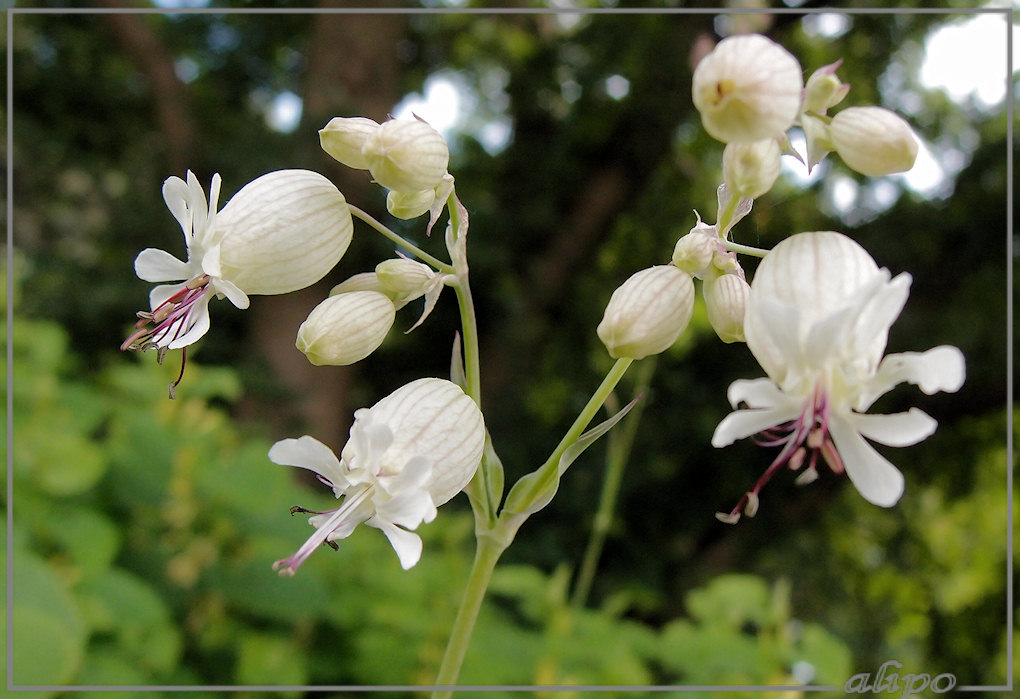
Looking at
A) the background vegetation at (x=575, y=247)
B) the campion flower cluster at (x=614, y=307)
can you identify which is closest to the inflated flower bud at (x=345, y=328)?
the campion flower cluster at (x=614, y=307)

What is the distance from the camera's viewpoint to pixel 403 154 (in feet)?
2.05

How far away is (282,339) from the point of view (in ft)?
10.4

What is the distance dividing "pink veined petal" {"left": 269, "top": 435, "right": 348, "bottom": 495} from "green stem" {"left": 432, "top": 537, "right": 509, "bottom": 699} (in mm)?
133

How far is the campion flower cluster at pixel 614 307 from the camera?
1.75 ft

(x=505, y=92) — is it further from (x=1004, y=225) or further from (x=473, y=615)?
(x=473, y=615)

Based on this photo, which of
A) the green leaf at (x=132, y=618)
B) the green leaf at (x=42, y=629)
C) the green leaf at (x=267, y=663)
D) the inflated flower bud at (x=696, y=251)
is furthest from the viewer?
the green leaf at (x=267, y=663)

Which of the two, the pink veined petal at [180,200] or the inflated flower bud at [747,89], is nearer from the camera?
the inflated flower bud at [747,89]

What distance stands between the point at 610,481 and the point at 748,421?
80cm

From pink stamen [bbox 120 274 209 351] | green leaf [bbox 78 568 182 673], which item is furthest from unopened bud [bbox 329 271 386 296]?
green leaf [bbox 78 568 182 673]

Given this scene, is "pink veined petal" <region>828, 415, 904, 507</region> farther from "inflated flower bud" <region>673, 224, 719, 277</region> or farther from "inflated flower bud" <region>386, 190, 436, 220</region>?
"inflated flower bud" <region>386, 190, 436, 220</region>

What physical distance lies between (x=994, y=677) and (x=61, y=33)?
4.51 meters

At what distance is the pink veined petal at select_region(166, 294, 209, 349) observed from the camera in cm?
63

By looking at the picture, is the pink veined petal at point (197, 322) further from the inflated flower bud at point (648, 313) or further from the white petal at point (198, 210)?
the inflated flower bud at point (648, 313)

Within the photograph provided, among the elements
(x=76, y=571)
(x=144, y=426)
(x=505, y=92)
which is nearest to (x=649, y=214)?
(x=505, y=92)
